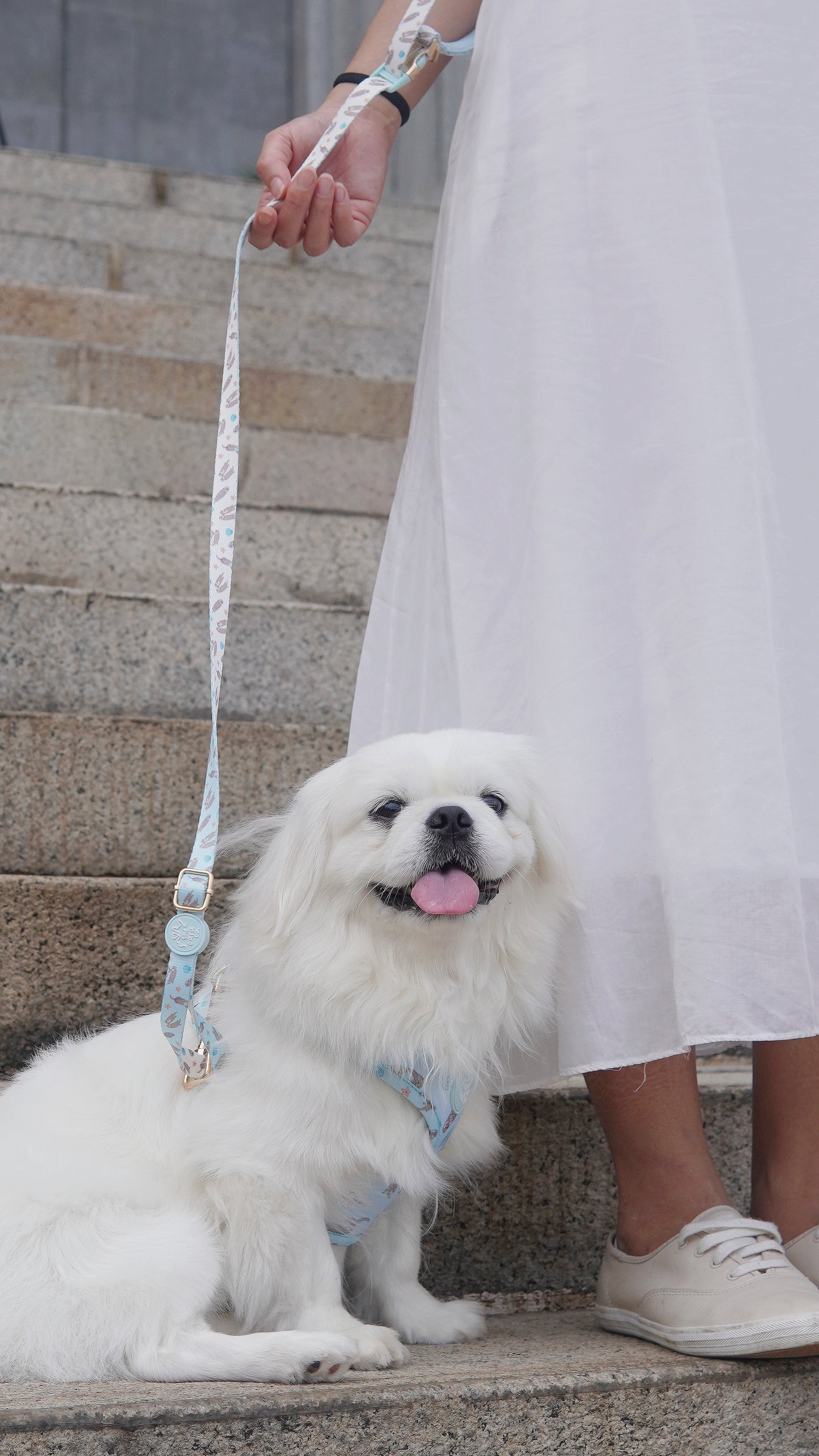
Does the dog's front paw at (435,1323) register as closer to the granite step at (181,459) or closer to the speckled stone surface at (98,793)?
the speckled stone surface at (98,793)

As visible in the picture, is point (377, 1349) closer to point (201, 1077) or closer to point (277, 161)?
point (201, 1077)

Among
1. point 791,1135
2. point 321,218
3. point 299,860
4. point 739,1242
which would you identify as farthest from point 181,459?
point 739,1242

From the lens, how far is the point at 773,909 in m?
1.43

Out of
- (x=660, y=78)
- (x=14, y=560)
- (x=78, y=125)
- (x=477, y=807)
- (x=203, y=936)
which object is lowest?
(x=203, y=936)

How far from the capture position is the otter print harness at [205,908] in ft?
4.72

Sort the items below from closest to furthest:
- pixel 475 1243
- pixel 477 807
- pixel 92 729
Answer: pixel 477 807
pixel 475 1243
pixel 92 729

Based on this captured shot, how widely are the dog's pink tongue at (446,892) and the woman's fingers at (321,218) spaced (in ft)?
2.74

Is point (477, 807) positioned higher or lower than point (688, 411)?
lower

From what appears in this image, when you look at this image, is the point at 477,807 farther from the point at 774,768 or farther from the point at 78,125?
the point at 78,125

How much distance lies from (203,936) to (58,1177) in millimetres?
307

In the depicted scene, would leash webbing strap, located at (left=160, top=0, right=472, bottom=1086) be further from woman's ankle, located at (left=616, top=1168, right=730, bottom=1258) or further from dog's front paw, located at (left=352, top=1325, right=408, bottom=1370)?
woman's ankle, located at (left=616, top=1168, right=730, bottom=1258)

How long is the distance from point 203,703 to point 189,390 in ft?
5.06

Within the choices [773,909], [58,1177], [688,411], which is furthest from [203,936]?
[688,411]

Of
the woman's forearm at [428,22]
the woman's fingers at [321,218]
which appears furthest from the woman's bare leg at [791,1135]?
the woman's forearm at [428,22]
